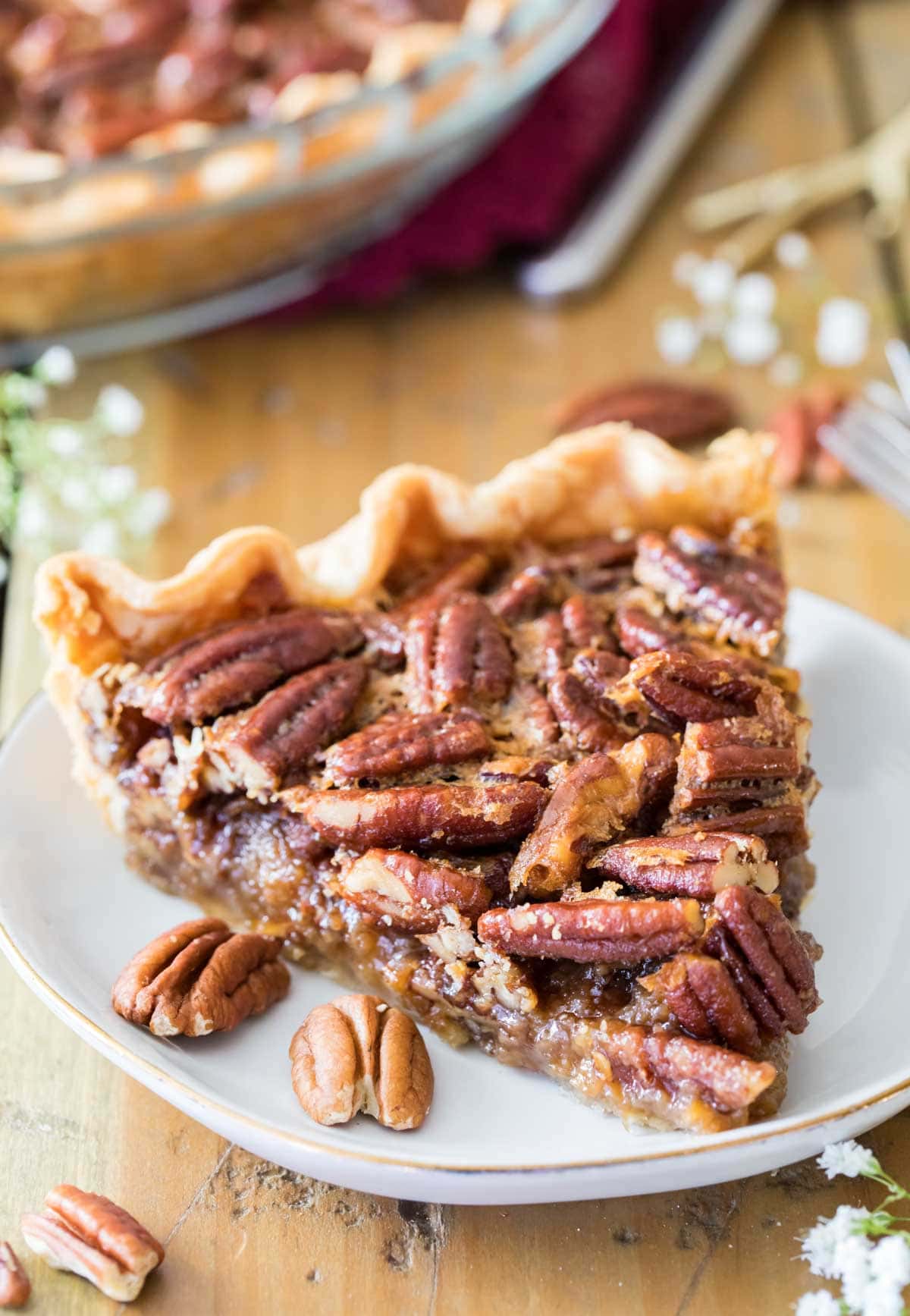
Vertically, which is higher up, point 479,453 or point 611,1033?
point 479,453

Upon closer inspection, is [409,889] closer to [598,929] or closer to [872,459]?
[598,929]

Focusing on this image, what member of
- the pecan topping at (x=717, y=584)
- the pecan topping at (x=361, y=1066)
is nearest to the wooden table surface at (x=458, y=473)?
the pecan topping at (x=361, y=1066)

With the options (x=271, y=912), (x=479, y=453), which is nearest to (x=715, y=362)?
(x=479, y=453)

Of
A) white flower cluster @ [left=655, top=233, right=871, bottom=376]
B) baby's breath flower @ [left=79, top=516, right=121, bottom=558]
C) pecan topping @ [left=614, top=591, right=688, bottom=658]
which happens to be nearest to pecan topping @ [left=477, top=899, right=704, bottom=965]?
pecan topping @ [left=614, top=591, right=688, bottom=658]

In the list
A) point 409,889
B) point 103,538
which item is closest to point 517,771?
point 409,889

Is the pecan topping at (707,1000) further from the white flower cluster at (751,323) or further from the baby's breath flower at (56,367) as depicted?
the white flower cluster at (751,323)

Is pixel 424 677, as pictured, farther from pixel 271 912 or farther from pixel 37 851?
pixel 37 851

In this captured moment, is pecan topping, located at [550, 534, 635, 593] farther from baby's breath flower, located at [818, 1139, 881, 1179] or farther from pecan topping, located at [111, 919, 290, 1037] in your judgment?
baby's breath flower, located at [818, 1139, 881, 1179]
